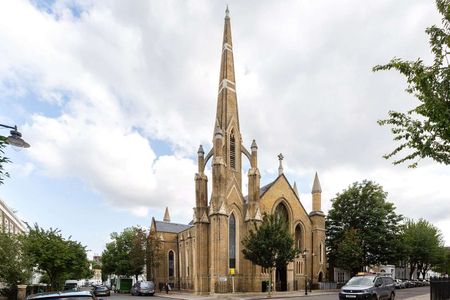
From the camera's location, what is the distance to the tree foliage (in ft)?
191

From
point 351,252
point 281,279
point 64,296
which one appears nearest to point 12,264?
point 64,296

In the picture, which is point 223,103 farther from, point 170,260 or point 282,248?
point 170,260

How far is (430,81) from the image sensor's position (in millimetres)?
8922

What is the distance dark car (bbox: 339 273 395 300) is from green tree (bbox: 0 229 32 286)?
18872 millimetres

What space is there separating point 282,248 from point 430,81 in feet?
89.6

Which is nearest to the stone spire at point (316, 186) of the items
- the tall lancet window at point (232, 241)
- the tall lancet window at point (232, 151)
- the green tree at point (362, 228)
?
the green tree at point (362, 228)

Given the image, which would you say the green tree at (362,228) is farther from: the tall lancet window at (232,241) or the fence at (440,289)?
the fence at (440,289)

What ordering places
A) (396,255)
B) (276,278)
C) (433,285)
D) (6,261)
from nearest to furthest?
(433,285) < (6,261) < (276,278) < (396,255)

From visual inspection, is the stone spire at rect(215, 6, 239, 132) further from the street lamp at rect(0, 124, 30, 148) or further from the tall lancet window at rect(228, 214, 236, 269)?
the street lamp at rect(0, 124, 30, 148)

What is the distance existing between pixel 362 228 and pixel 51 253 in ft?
131

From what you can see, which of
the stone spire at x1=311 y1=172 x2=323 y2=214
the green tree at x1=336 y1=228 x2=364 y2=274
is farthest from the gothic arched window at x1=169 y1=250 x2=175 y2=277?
the green tree at x1=336 y1=228 x2=364 y2=274

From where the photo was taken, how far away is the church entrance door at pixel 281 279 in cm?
4601

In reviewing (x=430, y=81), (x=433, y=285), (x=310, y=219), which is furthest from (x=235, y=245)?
(x=430, y=81)

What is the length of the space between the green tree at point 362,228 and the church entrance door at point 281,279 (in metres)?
8.10
